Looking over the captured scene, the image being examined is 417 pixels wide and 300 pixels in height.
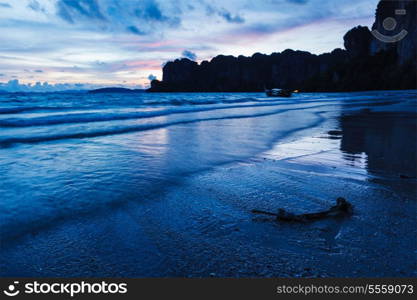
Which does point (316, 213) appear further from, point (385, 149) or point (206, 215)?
point (385, 149)

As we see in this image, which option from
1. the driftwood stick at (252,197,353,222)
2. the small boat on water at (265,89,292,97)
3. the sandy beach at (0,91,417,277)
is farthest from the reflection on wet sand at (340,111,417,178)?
the small boat on water at (265,89,292,97)

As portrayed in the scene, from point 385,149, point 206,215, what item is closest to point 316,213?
point 206,215

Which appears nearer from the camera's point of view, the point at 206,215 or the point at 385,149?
the point at 206,215

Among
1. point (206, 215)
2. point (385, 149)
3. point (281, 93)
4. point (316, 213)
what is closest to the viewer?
point (316, 213)

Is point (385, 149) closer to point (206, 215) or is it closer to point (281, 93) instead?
point (206, 215)

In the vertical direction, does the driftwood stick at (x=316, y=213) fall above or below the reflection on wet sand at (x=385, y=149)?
above

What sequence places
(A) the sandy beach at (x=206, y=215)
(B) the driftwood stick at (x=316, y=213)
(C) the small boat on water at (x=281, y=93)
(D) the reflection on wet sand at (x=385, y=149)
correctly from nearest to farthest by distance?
A: (A) the sandy beach at (x=206, y=215)
(B) the driftwood stick at (x=316, y=213)
(D) the reflection on wet sand at (x=385, y=149)
(C) the small boat on water at (x=281, y=93)

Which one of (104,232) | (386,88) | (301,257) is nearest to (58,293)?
(104,232)

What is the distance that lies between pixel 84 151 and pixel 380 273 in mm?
5633

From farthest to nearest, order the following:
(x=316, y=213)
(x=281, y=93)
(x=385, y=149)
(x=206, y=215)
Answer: (x=281, y=93) < (x=385, y=149) < (x=206, y=215) < (x=316, y=213)

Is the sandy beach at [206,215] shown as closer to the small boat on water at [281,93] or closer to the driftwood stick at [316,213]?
the driftwood stick at [316,213]

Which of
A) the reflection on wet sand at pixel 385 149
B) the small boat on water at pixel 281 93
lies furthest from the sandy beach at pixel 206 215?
the small boat on water at pixel 281 93

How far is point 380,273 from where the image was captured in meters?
1.76

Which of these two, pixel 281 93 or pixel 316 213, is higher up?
pixel 281 93
